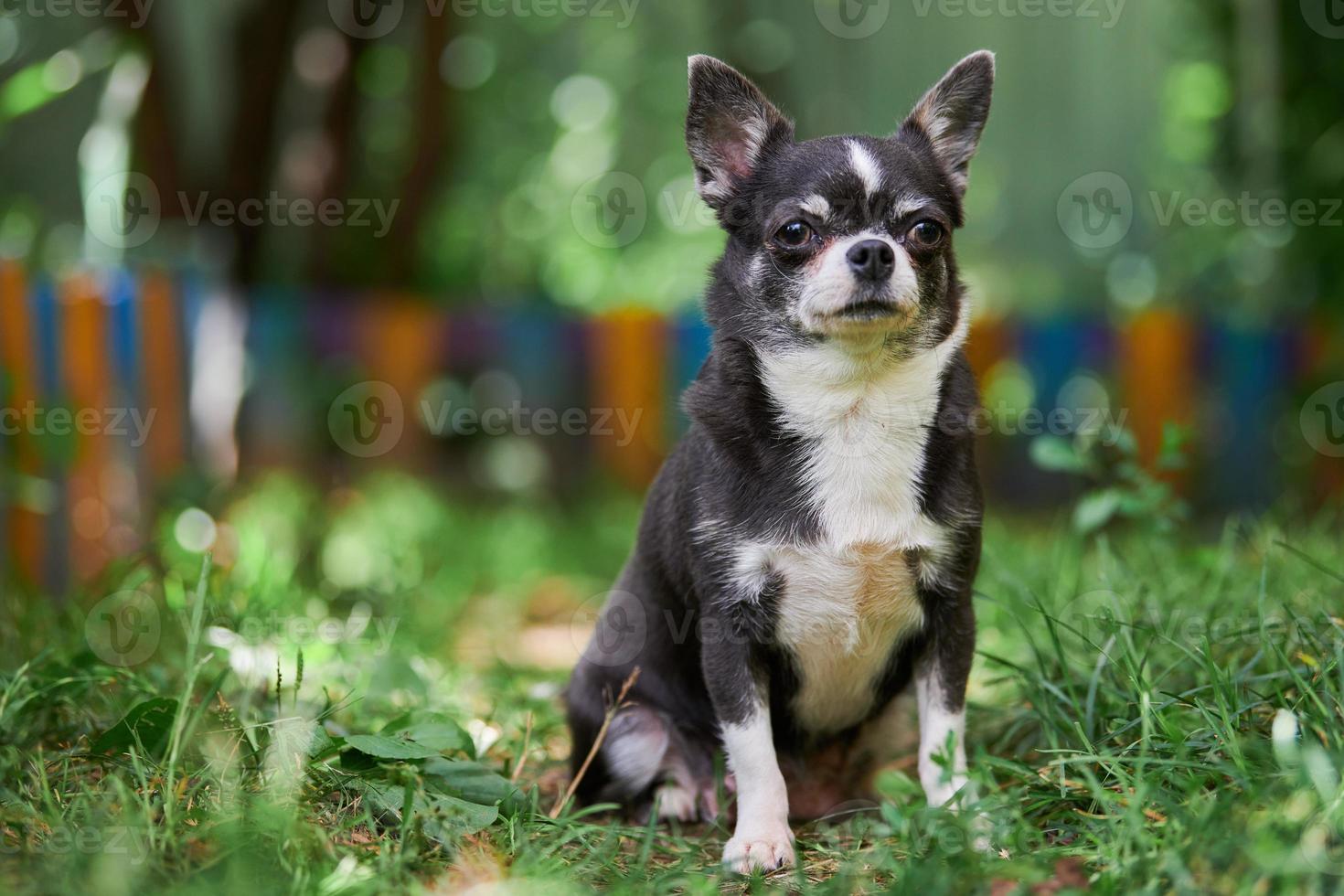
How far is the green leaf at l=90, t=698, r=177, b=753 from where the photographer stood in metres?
2.50

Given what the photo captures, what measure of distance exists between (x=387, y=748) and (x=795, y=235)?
4.57 feet

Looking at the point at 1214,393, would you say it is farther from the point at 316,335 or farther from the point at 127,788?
the point at 127,788

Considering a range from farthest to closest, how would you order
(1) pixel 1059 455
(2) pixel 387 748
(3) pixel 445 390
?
(3) pixel 445 390 → (1) pixel 1059 455 → (2) pixel 387 748

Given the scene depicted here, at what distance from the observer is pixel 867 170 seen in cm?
271

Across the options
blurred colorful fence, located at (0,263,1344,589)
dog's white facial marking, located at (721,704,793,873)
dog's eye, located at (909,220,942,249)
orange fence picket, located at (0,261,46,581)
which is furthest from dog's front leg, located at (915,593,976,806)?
orange fence picket, located at (0,261,46,581)

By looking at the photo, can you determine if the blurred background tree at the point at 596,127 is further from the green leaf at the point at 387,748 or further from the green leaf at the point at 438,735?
the green leaf at the point at 387,748

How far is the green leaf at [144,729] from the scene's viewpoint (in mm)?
2502

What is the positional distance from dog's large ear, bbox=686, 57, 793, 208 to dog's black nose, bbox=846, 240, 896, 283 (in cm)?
48

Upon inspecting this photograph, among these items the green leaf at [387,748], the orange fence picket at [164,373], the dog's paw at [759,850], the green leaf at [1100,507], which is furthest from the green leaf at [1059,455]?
the orange fence picket at [164,373]

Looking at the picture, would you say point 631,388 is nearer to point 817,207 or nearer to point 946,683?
point 817,207

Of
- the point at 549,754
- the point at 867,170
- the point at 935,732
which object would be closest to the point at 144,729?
the point at 549,754

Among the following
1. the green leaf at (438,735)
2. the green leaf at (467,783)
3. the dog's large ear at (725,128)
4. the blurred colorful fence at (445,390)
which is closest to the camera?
the green leaf at (467,783)

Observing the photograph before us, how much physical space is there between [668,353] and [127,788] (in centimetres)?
590

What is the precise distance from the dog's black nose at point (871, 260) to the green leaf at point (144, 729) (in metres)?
1.65
